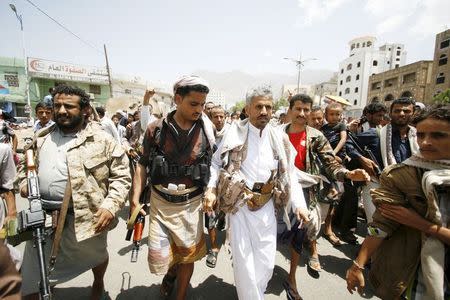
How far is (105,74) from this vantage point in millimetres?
32531

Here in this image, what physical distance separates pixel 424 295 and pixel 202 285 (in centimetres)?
229

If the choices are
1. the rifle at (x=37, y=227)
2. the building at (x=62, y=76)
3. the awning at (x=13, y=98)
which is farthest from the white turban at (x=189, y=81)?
the awning at (x=13, y=98)

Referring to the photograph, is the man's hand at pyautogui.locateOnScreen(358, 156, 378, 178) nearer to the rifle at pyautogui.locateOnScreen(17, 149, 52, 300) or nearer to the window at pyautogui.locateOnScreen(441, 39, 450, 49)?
the rifle at pyautogui.locateOnScreen(17, 149, 52, 300)

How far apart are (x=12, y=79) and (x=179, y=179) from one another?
35.3 meters

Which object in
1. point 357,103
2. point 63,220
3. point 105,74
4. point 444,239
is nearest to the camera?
point 444,239

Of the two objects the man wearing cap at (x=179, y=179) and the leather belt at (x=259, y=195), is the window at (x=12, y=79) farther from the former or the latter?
the leather belt at (x=259, y=195)

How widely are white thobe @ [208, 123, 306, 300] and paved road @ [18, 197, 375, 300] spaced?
2.40 feet

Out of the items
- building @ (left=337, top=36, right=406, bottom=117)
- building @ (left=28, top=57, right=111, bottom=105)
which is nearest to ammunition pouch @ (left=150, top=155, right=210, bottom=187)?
building @ (left=28, top=57, right=111, bottom=105)

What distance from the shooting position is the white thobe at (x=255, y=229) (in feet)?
7.88

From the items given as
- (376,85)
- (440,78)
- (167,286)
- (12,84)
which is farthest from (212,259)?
(376,85)

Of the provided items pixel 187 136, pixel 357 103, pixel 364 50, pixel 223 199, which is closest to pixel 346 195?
pixel 223 199

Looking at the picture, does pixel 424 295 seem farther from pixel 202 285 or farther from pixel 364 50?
pixel 364 50

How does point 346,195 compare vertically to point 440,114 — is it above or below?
below

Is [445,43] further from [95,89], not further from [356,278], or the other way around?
[95,89]
